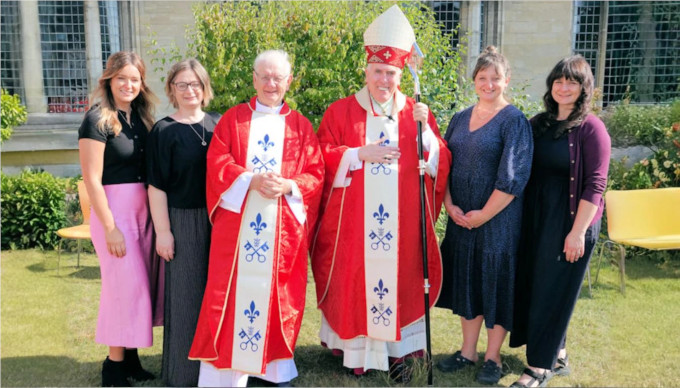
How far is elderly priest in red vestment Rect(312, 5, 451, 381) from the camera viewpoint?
12.7ft

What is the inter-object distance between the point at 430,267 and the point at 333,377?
95 cm

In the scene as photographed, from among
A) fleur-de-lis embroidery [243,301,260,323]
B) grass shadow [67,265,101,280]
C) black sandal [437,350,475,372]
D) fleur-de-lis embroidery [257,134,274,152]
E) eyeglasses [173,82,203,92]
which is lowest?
grass shadow [67,265,101,280]

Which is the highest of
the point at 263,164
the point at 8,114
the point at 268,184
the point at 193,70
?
the point at 193,70

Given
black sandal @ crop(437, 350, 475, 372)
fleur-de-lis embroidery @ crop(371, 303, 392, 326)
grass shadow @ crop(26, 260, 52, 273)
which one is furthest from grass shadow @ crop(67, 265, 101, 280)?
black sandal @ crop(437, 350, 475, 372)

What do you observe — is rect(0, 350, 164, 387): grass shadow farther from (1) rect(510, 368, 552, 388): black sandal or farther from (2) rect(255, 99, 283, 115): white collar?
(1) rect(510, 368, 552, 388): black sandal

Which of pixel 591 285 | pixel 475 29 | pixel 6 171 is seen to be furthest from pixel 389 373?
pixel 6 171

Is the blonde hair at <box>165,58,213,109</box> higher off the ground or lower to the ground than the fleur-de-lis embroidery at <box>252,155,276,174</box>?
higher

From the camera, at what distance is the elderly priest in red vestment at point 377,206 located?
3.88 meters

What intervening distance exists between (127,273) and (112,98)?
1042mm

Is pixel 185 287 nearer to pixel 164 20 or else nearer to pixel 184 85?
pixel 184 85

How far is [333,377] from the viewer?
4105 millimetres

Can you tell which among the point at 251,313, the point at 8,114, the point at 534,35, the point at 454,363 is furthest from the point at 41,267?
the point at 534,35

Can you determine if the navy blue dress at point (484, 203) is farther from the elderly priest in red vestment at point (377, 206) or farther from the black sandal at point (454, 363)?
the black sandal at point (454, 363)

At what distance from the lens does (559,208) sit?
12.5 feet
